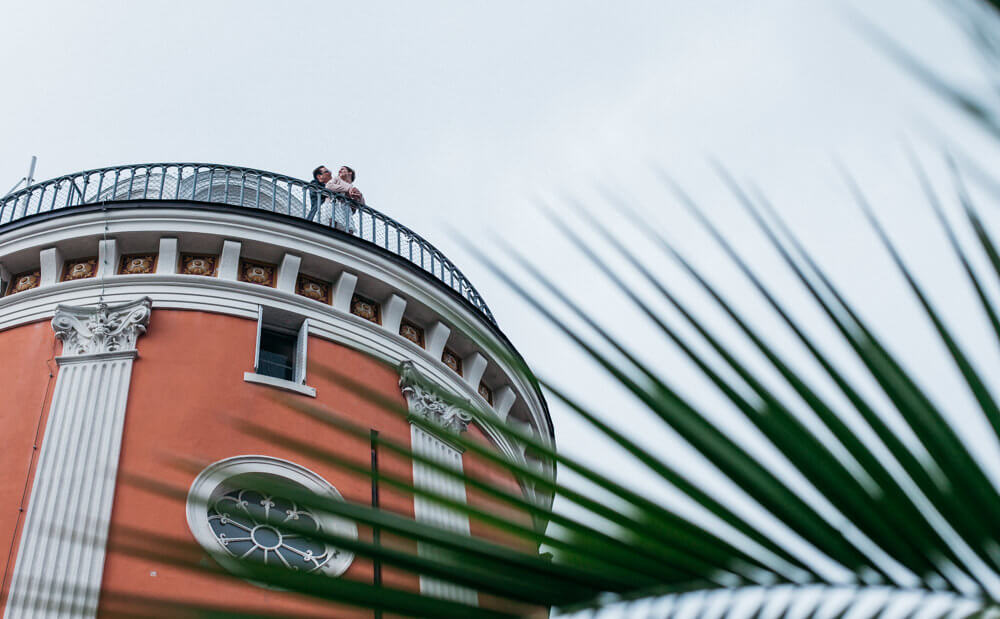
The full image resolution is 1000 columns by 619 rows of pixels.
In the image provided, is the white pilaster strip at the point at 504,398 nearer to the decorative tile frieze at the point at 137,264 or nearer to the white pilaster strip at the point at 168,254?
the white pilaster strip at the point at 168,254

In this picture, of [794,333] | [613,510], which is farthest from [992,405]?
[613,510]

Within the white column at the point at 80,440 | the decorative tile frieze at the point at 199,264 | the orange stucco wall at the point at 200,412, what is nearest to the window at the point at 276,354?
the orange stucco wall at the point at 200,412

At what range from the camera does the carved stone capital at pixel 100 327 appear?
13.2 metres

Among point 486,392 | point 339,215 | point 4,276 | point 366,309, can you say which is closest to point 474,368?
point 486,392

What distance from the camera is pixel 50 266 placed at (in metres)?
14.2

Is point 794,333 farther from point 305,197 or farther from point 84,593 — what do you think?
point 305,197

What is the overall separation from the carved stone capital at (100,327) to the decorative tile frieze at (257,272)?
4.44 feet

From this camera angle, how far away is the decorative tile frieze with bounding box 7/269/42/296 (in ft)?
46.9

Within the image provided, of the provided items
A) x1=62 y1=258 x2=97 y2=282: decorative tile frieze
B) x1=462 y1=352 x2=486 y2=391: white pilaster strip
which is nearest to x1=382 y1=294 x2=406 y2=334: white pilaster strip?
x1=462 y1=352 x2=486 y2=391: white pilaster strip

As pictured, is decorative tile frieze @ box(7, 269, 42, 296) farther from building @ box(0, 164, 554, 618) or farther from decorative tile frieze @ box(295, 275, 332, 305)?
decorative tile frieze @ box(295, 275, 332, 305)

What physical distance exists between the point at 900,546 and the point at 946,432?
0.10 metres

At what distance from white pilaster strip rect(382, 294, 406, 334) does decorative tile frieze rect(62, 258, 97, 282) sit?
351cm

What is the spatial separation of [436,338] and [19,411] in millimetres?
5103

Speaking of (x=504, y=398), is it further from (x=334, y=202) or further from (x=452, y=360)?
(x=334, y=202)
